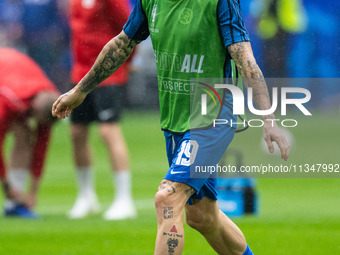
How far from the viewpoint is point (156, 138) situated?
1399 centimetres

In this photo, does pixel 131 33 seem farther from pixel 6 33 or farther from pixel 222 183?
pixel 6 33

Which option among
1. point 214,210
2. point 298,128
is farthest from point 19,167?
point 298,128

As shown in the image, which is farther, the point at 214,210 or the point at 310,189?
the point at 310,189

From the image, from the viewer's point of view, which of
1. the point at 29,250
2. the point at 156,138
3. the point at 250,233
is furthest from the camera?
the point at 156,138

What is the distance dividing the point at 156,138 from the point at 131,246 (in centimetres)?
785

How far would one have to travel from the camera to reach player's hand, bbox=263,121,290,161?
3916 mm

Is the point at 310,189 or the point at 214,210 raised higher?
the point at 214,210

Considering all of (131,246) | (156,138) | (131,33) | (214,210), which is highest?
(131,33)

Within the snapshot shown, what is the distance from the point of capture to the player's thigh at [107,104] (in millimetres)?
7527

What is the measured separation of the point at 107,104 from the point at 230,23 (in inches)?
135

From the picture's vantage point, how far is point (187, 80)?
4.47 metres

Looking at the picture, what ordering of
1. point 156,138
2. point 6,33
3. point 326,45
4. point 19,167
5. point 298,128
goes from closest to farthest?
point 19,167 → point 326,45 → point 298,128 → point 6,33 → point 156,138

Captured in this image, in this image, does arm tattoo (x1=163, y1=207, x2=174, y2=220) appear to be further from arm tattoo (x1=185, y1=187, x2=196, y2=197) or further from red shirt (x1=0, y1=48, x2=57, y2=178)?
red shirt (x1=0, y1=48, x2=57, y2=178)

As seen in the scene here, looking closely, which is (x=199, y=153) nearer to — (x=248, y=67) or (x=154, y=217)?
(x=248, y=67)
